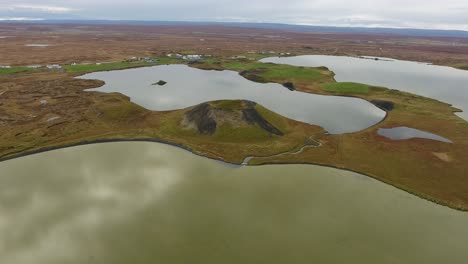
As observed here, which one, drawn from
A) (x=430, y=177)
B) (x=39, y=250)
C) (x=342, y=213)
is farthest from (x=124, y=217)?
(x=430, y=177)

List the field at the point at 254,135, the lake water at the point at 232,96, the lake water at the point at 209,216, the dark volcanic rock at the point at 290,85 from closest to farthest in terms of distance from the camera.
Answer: the lake water at the point at 209,216, the field at the point at 254,135, the lake water at the point at 232,96, the dark volcanic rock at the point at 290,85

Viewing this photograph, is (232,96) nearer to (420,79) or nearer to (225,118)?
(225,118)

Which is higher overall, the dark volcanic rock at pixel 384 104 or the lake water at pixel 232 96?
the dark volcanic rock at pixel 384 104

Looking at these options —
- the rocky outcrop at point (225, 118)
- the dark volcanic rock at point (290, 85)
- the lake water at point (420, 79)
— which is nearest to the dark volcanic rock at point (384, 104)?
the lake water at point (420, 79)

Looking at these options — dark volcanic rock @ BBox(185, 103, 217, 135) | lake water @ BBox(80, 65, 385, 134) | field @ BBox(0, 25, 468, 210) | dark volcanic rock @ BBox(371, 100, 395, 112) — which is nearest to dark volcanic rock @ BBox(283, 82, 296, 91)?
lake water @ BBox(80, 65, 385, 134)

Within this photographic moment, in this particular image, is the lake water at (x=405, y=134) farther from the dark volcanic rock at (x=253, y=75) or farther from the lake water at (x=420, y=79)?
the dark volcanic rock at (x=253, y=75)

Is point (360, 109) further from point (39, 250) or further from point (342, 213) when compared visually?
point (39, 250)
